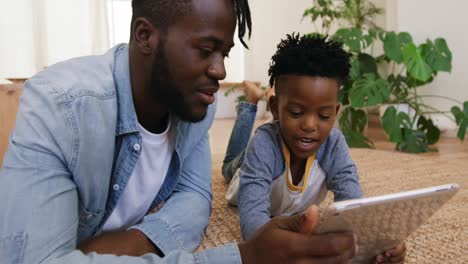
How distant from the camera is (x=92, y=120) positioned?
1.98ft

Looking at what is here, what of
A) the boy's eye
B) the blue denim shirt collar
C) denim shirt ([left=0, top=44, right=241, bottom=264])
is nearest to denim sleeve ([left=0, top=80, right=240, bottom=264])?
denim shirt ([left=0, top=44, right=241, bottom=264])

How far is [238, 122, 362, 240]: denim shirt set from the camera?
33.9 inches

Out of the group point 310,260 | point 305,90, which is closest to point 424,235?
point 305,90

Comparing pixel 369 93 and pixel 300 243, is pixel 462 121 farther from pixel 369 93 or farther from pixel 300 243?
pixel 300 243

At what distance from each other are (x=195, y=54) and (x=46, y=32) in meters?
2.48

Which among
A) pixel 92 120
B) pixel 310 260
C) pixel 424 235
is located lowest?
pixel 424 235

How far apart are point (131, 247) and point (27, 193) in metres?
0.22

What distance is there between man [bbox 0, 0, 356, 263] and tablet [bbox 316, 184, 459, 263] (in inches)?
0.8

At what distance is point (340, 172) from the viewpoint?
0.96 meters

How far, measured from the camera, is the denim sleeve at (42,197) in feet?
1.69

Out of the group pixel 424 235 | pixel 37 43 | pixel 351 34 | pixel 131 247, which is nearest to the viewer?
pixel 131 247

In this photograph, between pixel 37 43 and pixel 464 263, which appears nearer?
pixel 464 263

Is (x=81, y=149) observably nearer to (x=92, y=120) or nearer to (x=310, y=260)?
(x=92, y=120)

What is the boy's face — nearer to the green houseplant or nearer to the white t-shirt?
the white t-shirt
